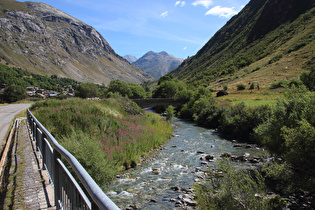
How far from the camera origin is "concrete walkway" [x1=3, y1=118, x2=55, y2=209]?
4746mm

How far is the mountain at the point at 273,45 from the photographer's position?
84125 millimetres

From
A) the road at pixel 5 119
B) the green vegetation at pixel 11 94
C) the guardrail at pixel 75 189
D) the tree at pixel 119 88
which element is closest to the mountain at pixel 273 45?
the tree at pixel 119 88

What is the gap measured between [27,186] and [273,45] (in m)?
141

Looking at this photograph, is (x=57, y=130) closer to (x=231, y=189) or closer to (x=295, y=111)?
(x=231, y=189)

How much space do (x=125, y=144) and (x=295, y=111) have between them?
12.8 metres

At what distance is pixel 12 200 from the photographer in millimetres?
4871

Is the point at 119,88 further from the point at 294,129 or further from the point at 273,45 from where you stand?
the point at 273,45

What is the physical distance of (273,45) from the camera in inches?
4759

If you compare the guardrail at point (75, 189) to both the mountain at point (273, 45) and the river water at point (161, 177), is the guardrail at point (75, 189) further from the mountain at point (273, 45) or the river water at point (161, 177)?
the mountain at point (273, 45)

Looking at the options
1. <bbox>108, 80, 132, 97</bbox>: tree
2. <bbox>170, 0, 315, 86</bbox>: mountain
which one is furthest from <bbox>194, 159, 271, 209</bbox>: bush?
<bbox>170, 0, 315, 86</bbox>: mountain

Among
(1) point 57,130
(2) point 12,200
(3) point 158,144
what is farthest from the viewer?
(3) point 158,144

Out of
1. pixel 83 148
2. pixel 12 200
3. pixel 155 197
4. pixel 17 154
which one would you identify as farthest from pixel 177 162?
pixel 12 200

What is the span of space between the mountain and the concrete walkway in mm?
80256

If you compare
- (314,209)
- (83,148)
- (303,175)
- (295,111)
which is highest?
(295,111)
